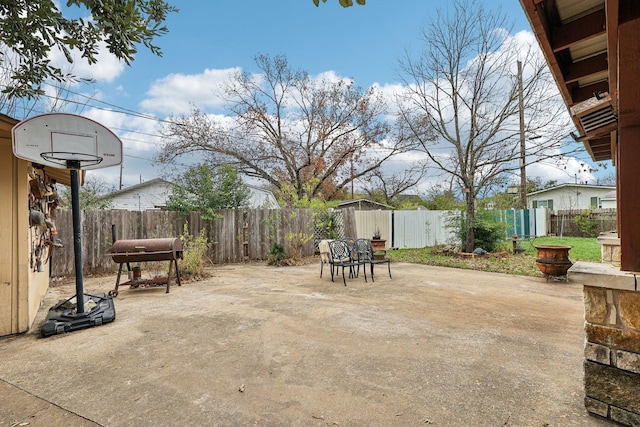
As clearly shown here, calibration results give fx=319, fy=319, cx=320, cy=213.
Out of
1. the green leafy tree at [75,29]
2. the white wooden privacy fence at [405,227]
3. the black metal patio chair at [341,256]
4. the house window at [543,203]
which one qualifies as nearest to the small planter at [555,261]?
the black metal patio chair at [341,256]

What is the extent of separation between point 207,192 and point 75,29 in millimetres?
6585

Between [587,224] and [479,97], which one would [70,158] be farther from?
[587,224]

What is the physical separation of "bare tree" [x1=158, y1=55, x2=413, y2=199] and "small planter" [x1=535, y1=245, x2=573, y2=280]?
9.13m

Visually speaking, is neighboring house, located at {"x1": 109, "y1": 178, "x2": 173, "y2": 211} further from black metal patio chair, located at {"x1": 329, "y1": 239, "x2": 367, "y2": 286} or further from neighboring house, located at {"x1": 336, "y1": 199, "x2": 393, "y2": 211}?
black metal patio chair, located at {"x1": 329, "y1": 239, "x2": 367, "y2": 286}

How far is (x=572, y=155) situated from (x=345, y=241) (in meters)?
6.74

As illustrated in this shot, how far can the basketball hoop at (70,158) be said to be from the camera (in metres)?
3.54

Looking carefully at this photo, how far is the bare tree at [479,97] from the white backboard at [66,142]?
9028 mm

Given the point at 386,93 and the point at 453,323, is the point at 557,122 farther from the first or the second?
the point at 453,323

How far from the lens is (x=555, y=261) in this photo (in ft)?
19.6

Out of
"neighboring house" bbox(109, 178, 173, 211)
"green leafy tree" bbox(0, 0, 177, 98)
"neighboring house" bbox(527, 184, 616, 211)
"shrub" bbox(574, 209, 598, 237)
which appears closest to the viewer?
"green leafy tree" bbox(0, 0, 177, 98)

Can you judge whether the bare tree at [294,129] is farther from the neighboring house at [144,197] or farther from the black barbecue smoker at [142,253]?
the black barbecue smoker at [142,253]

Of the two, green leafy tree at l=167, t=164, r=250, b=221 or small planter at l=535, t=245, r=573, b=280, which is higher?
green leafy tree at l=167, t=164, r=250, b=221

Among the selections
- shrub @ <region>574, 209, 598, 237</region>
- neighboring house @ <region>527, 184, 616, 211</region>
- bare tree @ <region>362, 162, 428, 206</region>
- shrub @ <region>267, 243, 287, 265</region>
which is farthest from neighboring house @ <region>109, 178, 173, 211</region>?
neighboring house @ <region>527, 184, 616, 211</region>

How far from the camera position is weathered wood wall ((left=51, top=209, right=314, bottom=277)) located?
6996 mm
